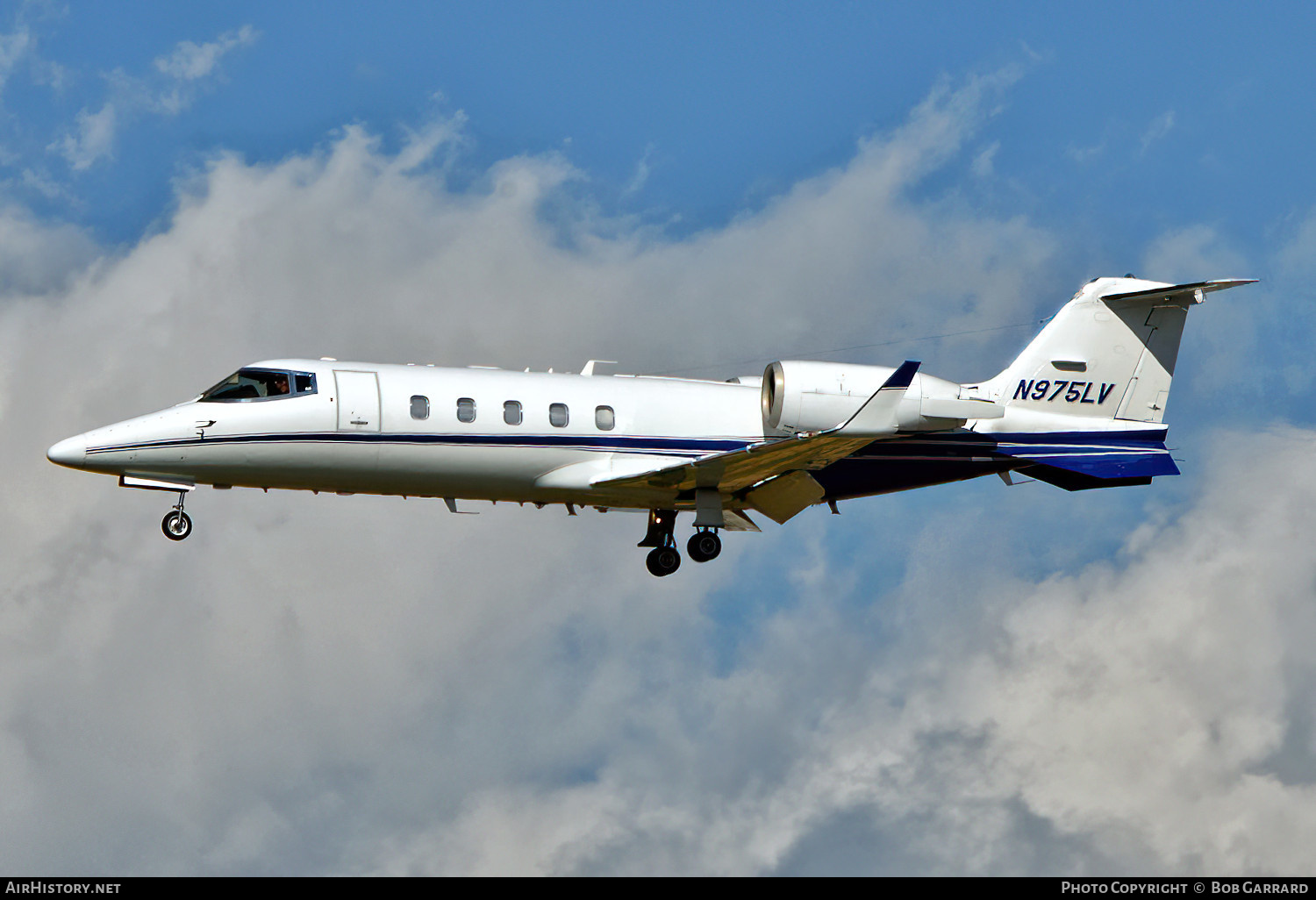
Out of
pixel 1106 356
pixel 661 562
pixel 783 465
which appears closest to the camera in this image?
pixel 783 465

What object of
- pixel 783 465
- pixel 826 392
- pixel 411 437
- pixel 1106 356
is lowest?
pixel 783 465

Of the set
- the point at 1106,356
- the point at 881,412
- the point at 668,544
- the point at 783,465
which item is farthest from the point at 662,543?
the point at 1106,356

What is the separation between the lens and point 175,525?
30.9 meters

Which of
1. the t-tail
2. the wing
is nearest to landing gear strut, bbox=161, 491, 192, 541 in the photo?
the wing

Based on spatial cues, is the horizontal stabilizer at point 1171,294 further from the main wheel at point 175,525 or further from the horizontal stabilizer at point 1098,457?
the main wheel at point 175,525

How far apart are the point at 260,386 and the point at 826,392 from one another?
1013 cm

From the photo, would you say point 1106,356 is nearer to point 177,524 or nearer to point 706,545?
point 706,545

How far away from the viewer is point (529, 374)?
1267 inches

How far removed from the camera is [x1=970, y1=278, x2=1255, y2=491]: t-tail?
34.4 metres

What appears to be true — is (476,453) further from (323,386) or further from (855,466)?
(855,466)

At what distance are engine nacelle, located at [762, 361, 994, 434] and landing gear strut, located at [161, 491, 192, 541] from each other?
10.7 meters

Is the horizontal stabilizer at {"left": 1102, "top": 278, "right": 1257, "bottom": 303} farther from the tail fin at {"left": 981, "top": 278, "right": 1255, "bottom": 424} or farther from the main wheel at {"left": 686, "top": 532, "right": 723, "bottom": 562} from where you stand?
the main wheel at {"left": 686, "top": 532, "right": 723, "bottom": 562}
